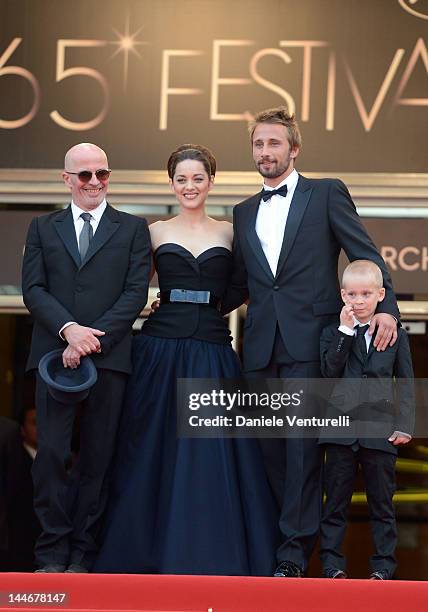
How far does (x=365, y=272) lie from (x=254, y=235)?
495 millimetres

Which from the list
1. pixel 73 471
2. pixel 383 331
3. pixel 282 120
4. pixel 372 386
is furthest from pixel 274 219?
pixel 73 471

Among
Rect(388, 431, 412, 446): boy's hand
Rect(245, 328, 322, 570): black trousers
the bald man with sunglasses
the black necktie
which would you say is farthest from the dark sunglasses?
Rect(388, 431, 412, 446): boy's hand

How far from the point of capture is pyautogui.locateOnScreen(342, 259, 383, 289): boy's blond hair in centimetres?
444

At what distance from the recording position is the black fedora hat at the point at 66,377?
439cm

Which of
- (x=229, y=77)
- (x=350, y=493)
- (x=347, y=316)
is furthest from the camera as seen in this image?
(x=229, y=77)

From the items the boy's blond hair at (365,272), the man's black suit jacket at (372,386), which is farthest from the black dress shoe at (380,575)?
the boy's blond hair at (365,272)

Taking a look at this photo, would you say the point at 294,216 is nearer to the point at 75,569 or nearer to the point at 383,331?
the point at 383,331

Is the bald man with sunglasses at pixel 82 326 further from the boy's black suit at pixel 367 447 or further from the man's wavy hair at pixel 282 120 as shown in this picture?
the boy's black suit at pixel 367 447

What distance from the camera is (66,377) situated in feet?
14.8

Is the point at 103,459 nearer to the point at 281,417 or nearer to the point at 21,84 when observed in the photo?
the point at 281,417

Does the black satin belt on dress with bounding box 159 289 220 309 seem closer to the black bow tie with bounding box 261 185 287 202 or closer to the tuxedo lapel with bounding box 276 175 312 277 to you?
the tuxedo lapel with bounding box 276 175 312 277

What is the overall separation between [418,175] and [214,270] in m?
2.10

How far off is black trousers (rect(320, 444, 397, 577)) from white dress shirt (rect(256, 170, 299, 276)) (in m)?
0.80

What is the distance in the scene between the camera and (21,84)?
6.68m
